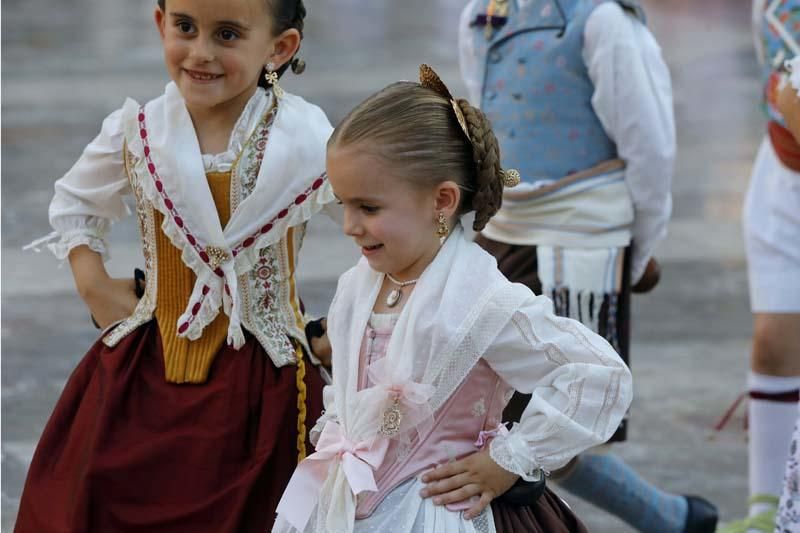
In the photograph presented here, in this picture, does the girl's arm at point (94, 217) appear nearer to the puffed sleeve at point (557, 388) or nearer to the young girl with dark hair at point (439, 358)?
the young girl with dark hair at point (439, 358)

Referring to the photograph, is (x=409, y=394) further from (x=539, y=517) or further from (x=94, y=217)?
(x=94, y=217)

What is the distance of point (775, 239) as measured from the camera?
418cm

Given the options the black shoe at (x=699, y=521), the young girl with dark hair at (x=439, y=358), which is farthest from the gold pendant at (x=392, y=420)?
the black shoe at (x=699, y=521)

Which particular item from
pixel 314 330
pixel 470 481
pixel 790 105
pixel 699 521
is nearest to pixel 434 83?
pixel 470 481

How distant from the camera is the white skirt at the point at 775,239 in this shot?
13.6 feet

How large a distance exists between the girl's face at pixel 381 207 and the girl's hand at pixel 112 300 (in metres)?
0.93

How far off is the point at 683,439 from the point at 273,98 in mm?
2535

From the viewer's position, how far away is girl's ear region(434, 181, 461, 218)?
2.54 metres

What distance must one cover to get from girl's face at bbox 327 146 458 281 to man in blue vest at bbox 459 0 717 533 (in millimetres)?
1387

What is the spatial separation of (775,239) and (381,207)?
2003 millimetres

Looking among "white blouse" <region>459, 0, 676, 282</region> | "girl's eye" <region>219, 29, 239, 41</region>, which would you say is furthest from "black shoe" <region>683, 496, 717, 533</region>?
"girl's eye" <region>219, 29, 239, 41</region>

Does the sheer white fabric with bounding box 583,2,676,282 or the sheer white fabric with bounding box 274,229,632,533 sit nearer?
the sheer white fabric with bounding box 274,229,632,533

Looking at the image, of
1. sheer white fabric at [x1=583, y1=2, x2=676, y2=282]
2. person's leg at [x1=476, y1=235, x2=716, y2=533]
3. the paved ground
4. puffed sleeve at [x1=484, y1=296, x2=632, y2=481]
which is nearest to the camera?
puffed sleeve at [x1=484, y1=296, x2=632, y2=481]

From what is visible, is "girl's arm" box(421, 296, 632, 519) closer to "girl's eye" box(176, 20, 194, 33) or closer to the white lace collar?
the white lace collar
